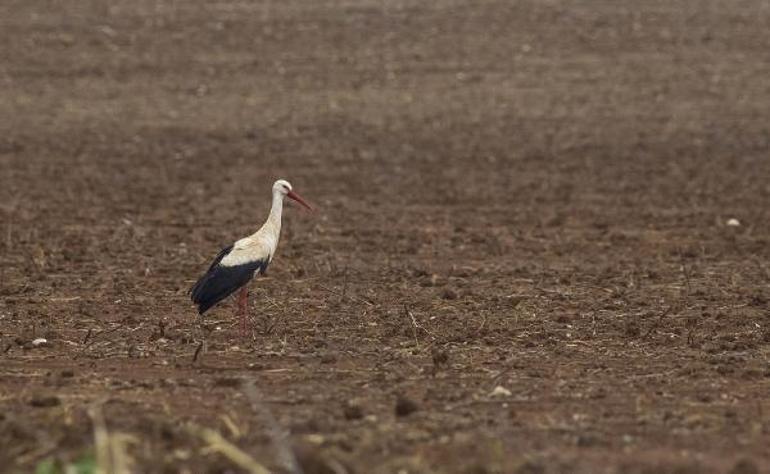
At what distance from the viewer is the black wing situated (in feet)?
35.3

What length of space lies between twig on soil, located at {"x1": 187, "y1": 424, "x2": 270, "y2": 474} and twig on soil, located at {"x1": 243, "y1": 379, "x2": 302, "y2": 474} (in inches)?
4.3

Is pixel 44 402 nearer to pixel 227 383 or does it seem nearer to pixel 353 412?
pixel 227 383

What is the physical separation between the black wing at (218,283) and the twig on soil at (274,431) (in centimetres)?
166

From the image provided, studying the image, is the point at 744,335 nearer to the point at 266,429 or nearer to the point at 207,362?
the point at 207,362

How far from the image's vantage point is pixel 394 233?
52.9ft

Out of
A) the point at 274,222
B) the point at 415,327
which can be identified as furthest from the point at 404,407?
the point at 274,222

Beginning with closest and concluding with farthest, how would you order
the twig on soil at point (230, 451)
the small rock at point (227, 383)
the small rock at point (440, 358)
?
the twig on soil at point (230, 451) → the small rock at point (227, 383) → the small rock at point (440, 358)

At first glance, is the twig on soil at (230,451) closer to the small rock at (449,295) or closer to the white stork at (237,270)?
the white stork at (237,270)

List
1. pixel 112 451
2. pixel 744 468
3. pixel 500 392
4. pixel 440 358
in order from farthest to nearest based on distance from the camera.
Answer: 1. pixel 440 358
2. pixel 500 392
3. pixel 744 468
4. pixel 112 451

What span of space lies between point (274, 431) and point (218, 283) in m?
3.34

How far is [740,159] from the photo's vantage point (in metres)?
21.9

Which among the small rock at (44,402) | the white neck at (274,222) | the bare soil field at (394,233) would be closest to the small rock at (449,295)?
the bare soil field at (394,233)

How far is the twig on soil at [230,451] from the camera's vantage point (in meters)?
6.80

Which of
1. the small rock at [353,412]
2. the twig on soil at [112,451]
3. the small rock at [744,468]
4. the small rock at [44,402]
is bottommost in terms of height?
the small rock at [44,402]
